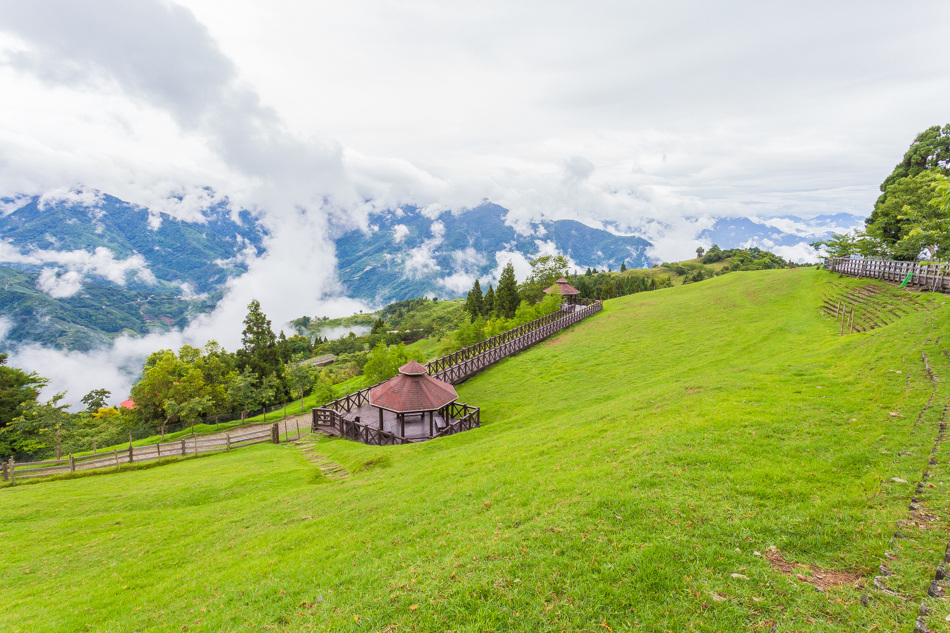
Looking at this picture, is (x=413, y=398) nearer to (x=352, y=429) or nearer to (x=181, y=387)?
(x=352, y=429)

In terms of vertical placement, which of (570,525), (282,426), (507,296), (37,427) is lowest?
(282,426)

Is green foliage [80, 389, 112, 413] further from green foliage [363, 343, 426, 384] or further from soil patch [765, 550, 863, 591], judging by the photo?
soil patch [765, 550, 863, 591]

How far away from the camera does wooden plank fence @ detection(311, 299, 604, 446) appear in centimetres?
2025

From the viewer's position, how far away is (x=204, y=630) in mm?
6117

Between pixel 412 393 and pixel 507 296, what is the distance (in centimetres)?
3671

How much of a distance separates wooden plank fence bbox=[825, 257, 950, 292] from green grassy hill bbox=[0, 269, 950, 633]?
29.1 feet

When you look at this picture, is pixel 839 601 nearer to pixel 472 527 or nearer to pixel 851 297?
pixel 472 527

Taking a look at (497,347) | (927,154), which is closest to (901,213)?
(927,154)

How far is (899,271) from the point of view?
90.5 feet

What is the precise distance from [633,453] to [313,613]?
771 cm

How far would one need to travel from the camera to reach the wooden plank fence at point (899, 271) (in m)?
22.7

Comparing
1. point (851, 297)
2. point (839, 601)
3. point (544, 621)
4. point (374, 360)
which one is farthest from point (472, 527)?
point (851, 297)

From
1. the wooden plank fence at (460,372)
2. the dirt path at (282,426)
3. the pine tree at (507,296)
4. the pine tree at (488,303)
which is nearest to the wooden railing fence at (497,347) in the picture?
the wooden plank fence at (460,372)

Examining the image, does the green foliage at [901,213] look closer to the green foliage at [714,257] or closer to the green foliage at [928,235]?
the green foliage at [928,235]
